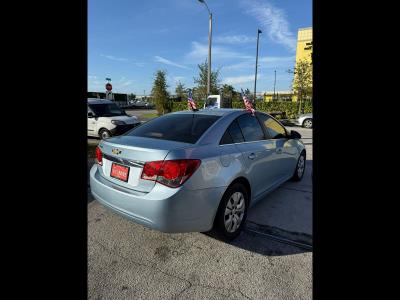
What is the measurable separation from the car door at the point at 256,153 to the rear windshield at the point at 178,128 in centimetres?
47

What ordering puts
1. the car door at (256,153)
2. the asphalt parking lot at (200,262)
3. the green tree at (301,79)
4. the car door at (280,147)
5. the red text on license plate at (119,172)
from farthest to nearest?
1. the green tree at (301,79)
2. the car door at (280,147)
3. the car door at (256,153)
4. the red text on license plate at (119,172)
5. the asphalt parking lot at (200,262)

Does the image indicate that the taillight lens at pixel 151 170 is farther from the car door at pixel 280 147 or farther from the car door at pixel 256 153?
the car door at pixel 280 147

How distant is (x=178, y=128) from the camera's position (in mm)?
3375

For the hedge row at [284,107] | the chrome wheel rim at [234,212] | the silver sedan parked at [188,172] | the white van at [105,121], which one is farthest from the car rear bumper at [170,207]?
the hedge row at [284,107]

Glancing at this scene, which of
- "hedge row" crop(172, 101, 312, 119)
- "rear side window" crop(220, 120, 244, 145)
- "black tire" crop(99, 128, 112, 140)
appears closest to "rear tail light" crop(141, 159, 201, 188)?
"rear side window" crop(220, 120, 244, 145)

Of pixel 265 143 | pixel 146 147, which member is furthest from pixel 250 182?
pixel 146 147

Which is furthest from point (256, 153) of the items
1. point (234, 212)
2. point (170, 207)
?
point (170, 207)

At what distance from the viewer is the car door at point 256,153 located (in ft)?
11.1

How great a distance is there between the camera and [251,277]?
250 centimetres

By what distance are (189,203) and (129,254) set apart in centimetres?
86

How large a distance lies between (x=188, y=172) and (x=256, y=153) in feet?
4.11
